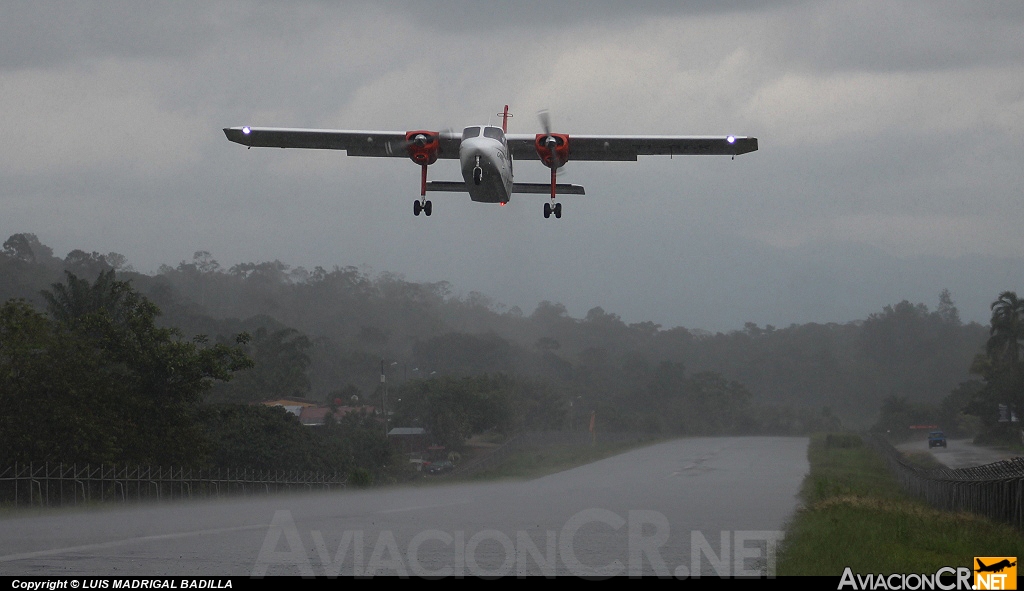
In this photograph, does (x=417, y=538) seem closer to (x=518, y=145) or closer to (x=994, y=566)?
(x=994, y=566)

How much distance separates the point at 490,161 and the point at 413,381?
54.0m

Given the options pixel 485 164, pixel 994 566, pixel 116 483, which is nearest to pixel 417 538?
pixel 994 566

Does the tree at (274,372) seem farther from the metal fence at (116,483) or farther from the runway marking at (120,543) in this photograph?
the runway marking at (120,543)

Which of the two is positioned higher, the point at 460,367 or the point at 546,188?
the point at 546,188

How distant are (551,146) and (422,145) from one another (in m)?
3.85

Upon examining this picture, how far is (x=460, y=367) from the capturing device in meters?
119

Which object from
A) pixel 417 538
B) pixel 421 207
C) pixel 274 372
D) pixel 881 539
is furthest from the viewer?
pixel 274 372

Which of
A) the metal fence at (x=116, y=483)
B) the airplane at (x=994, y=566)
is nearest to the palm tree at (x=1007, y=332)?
the metal fence at (x=116, y=483)

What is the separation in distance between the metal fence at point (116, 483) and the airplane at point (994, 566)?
25.0 meters

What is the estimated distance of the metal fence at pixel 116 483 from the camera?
31.1 meters

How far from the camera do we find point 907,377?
515 ft

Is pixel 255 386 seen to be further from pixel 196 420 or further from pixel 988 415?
pixel 988 415

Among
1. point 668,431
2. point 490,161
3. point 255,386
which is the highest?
point 490,161

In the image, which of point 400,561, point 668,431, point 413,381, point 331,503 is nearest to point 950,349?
point 668,431
